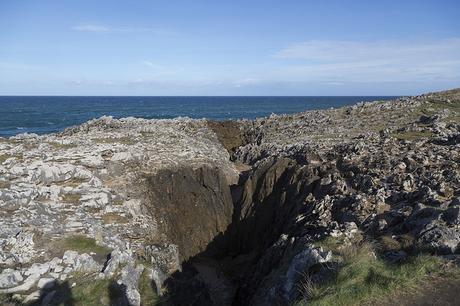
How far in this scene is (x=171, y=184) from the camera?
22203 millimetres

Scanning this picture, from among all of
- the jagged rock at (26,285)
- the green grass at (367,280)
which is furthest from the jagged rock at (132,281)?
the green grass at (367,280)

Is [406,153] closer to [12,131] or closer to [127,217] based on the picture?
[127,217]

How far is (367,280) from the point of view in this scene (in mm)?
9711

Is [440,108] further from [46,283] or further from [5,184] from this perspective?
[5,184]

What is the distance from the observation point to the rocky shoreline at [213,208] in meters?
13.4

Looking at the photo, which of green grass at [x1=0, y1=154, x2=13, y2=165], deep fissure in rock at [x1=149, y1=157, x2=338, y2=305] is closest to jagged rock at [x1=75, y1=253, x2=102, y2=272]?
deep fissure in rock at [x1=149, y1=157, x2=338, y2=305]

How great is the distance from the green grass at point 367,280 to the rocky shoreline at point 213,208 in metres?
0.67

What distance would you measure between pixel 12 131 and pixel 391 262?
230ft

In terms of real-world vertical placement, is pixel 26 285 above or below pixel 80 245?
below

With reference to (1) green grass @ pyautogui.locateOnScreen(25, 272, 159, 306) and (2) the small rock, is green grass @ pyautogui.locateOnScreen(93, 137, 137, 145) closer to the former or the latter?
(1) green grass @ pyautogui.locateOnScreen(25, 272, 159, 306)

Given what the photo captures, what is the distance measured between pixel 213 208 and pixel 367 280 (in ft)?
44.2

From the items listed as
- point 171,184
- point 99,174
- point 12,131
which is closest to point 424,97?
point 171,184

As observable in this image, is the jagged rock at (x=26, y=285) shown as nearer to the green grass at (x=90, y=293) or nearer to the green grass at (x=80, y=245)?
the green grass at (x=90, y=293)

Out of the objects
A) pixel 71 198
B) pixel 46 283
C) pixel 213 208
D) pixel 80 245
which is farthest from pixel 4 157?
pixel 213 208
